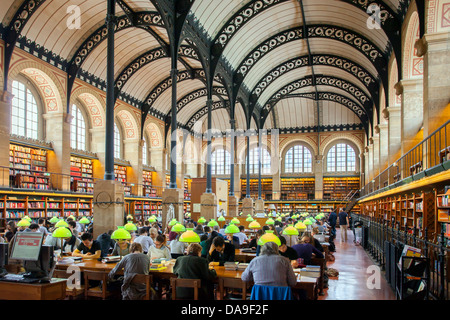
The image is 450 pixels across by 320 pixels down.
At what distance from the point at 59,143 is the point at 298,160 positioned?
2074cm

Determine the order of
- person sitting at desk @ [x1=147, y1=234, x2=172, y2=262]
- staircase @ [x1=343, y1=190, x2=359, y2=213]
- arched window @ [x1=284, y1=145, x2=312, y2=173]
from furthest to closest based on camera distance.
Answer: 1. arched window @ [x1=284, y1=145, x2=312, y2=173]
2. staircase @ [x1=343, y1=190, x2=359, y2=213]
3. person sitting at desk @ [x1=147, y1=234, x2=172, y2=262]

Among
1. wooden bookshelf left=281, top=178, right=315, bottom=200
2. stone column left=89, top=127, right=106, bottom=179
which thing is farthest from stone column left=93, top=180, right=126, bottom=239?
wooden bookshelf left=281, top=178, right=315, bottom=200

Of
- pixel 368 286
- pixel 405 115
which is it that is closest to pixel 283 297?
pixel 368 286

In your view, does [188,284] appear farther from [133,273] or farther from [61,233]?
[61,233]

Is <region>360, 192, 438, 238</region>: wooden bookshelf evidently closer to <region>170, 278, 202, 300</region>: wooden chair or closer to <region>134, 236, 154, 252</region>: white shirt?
<region>170, 278, 202, 300</region>: wooden chair

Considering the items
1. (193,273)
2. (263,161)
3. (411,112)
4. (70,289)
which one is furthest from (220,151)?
(193,273)

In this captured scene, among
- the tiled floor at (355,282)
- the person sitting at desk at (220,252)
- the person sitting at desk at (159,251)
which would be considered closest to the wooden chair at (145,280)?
the person sitting at desk at (220,252)

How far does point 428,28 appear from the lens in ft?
29.0

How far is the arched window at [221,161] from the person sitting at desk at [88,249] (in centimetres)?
2637

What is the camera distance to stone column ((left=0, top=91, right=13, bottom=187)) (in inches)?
510

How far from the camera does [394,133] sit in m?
14.4

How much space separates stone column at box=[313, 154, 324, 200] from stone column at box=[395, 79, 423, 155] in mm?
18507

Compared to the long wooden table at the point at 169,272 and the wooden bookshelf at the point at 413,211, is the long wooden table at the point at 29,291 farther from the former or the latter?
the wooden bookshelf at the point at 413,211
